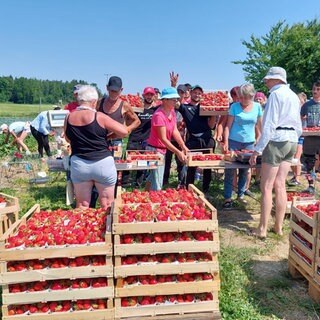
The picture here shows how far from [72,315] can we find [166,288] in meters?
0.78

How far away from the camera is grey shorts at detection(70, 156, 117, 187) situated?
381 centimetres

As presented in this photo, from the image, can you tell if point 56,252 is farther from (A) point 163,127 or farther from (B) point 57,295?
(A) point 163,127

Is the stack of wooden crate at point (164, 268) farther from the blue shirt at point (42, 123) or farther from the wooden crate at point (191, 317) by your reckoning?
the blue shirt at point (42, 123)

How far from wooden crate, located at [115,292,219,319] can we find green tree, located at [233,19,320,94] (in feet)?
103

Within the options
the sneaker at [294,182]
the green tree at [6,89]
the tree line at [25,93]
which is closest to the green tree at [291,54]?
the sneaker at [294,182]

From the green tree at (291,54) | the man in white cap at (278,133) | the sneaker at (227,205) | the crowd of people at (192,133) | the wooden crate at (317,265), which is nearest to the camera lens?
the wooden crate at (317,265)

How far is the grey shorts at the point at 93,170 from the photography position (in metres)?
3.81

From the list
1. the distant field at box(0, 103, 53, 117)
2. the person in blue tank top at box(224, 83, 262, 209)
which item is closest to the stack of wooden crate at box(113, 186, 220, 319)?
the person in blue tank top at box(224, 83, 262, 209)

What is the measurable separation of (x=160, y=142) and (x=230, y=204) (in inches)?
66.7

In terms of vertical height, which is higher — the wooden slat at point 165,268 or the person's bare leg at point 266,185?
the person's bare leg at point 266,185

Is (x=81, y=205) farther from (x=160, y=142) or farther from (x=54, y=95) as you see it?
(x=54, y=95)

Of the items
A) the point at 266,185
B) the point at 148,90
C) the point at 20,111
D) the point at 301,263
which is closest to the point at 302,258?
the point at 301,263

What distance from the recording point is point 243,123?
18.7 ft

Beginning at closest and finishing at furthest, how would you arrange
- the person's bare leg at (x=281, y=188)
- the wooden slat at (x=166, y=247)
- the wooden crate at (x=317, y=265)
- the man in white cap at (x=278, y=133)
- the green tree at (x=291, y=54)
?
the wooden slat at (x=166, y=247) → the wooden crate at (x=317, y=265) → the man in white cap at (x=278, y=133) → the person's bare leg at (x=281, y=188) → the green tree at (x=291, y=54)
